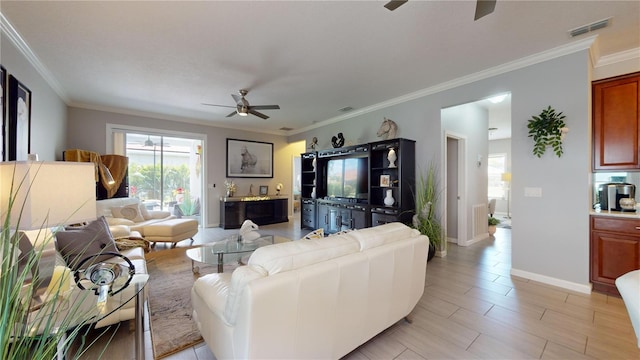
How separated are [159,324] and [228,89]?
128 inches

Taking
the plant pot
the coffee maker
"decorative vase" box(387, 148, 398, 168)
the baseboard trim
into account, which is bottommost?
the baseboard trim

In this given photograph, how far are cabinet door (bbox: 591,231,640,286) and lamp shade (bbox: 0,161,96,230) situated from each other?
171 inches

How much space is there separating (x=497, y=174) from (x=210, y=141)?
9.07 meters

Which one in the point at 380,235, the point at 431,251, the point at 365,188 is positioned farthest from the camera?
the point at 365,188

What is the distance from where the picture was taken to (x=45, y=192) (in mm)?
1227

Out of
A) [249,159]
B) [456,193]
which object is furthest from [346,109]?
[249,159]

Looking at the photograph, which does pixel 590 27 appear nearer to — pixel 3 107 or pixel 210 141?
pixel 3 107

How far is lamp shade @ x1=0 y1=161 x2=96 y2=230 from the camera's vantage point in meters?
1.18

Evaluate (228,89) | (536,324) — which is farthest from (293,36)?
(536,324)

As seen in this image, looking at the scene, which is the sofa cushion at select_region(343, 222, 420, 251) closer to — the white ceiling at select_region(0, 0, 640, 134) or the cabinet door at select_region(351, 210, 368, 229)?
the white ceiling at select_region(0, 0, 640, 134)

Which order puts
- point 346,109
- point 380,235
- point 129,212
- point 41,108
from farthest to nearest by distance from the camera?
1. point 346,109
2. point 129,212
3. point 41,108
4. point 380,235

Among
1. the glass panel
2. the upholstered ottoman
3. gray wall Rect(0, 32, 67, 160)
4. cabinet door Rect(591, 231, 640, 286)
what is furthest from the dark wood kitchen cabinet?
the glass panel

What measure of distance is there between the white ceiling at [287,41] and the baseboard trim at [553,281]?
2.63 m

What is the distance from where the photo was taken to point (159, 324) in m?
2.11
